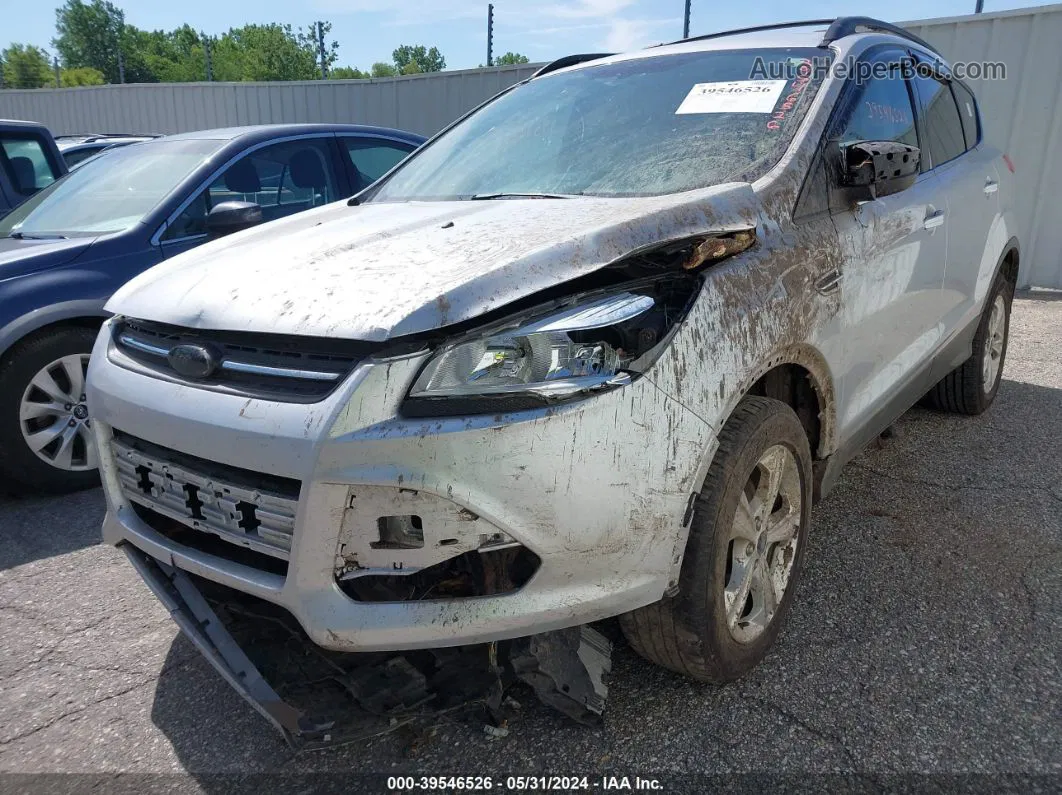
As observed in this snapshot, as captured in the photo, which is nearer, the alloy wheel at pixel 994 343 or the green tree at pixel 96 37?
the alloy wheel at pixel 994 343

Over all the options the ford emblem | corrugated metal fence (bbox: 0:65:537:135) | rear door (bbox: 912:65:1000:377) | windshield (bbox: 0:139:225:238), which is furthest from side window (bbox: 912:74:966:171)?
corrugated metal fence (bbox: 0:65:537:135)

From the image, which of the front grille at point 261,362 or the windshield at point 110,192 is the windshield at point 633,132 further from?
the windshield at point 110,192

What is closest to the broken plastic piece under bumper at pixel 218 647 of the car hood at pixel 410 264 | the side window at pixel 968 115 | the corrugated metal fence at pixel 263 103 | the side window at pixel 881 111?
the car hood at pixel 410 264

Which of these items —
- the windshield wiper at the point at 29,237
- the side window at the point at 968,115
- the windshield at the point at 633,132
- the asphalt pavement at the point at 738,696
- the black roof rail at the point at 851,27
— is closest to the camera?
the asphalt pavement at the point at 738,696

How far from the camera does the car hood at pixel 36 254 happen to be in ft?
11.8

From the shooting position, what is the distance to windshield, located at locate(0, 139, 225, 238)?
4156mm

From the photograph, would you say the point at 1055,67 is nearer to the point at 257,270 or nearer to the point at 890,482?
the point at 890,482

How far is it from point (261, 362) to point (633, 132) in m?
1.53

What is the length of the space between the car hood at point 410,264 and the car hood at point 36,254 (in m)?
1.75

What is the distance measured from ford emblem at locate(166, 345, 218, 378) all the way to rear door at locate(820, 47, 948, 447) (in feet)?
5.98

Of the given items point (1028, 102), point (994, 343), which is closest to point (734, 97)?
point (994, 343)

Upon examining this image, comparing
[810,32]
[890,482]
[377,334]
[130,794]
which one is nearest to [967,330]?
[890,482]

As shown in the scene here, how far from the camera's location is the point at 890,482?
11.5ft

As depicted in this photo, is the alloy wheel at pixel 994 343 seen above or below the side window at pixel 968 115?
below
